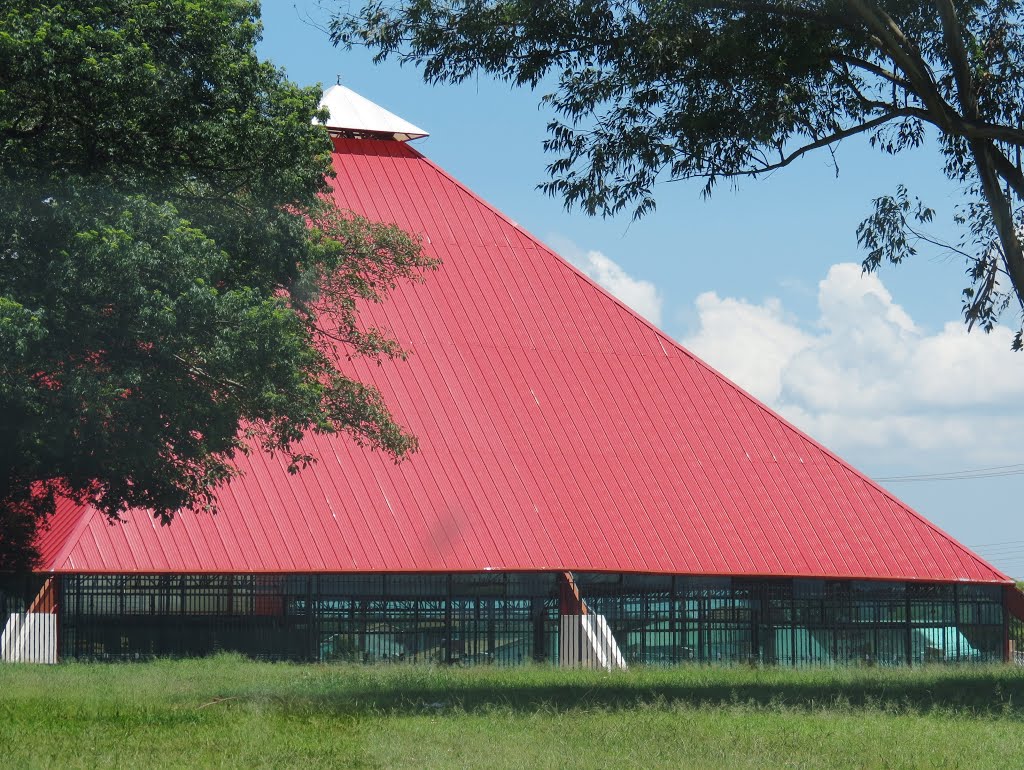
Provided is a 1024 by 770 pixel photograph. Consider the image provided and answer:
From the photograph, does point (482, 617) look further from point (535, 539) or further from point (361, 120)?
point (361, 120)

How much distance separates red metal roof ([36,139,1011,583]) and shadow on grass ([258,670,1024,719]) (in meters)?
5.63

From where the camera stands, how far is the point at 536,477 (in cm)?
2628

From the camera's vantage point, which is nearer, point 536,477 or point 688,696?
point 688,696

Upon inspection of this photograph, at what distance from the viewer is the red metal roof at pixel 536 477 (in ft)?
78.4

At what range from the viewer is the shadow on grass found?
14.5m

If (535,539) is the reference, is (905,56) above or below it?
above

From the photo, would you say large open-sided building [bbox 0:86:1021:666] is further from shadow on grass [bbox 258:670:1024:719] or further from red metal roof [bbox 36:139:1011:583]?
shadow on grass [bbox 258:670:1024:719]

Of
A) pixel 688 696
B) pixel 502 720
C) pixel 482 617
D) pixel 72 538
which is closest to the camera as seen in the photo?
pixel 502 720

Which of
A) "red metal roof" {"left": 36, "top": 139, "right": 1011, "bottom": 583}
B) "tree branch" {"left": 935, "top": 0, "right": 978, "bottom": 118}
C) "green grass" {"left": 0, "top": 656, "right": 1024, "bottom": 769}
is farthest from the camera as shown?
"red metal roof" {"left": 36, "top": 139, "right": 1011, "bottom": 583}

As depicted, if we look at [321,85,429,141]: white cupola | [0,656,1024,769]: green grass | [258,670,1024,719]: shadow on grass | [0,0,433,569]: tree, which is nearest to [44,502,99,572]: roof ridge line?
[0,656,1024,769]: green grass

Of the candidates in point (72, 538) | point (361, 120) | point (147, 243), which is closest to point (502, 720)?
point (147, 243)

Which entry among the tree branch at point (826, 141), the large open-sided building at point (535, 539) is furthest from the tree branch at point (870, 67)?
the large open-sided building at point (535, 539)

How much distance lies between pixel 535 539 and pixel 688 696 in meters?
8.73

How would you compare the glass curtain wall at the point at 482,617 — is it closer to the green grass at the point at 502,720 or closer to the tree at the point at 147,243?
the green grass at the point at 502,720
